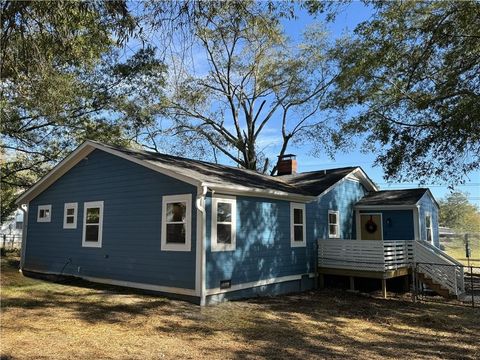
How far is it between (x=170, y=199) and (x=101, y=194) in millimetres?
3083

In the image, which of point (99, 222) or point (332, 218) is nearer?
point (99, 222)

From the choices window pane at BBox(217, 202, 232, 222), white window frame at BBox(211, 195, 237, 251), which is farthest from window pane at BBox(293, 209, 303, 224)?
window pane at BBox(217, 202, 232, 222)

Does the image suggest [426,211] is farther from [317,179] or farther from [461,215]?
[461,215]

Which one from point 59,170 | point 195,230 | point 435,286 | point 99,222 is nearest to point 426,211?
point 435,286

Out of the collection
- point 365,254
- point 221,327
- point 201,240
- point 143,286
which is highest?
point 201,240

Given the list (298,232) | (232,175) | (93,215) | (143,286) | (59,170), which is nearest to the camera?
(143,286)

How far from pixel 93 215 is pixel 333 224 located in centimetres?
824

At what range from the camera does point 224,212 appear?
10219 mm

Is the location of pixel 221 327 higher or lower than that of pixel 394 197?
lower

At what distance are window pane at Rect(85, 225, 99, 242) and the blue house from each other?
3 centimetres

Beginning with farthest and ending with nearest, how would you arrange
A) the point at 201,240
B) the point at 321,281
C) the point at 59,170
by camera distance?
the point at 59,170 < the point at 321,281 < the point at 201,240

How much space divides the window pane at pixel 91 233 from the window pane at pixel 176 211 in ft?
10.2

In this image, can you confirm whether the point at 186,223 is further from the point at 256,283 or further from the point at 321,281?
the point at 321,281

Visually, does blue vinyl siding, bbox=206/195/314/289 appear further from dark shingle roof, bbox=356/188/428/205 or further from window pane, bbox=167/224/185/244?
dark shingle roof, bbox=356/188/428/205
